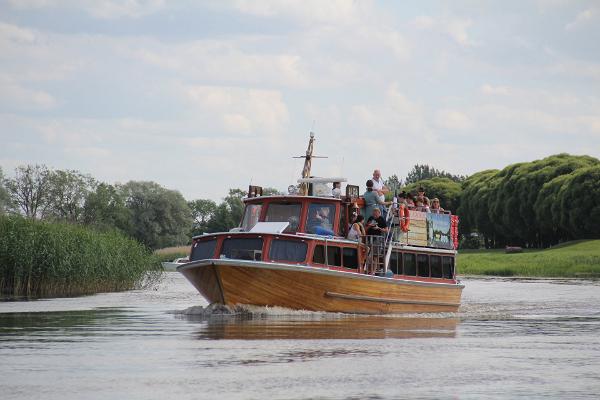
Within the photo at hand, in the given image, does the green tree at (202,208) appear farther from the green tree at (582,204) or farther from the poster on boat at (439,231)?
the poster on boat at (439,231)

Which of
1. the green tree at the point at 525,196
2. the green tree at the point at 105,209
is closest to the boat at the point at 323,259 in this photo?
the green tree at the point at 525,196

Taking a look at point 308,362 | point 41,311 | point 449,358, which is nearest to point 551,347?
point 449,358

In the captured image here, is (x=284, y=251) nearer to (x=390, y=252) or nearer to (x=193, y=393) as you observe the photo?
(x=390, y=252)

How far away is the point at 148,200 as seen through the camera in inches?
5359

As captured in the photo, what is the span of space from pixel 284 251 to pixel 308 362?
37.1 feet

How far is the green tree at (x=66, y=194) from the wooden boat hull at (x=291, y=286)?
91.0 meters

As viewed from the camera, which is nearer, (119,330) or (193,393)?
(193,393)

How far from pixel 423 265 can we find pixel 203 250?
24.2ft

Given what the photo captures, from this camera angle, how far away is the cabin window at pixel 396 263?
112ft

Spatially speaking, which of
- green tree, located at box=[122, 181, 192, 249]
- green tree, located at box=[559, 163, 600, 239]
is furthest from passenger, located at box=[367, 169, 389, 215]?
green tree, located at box=[122, 181, 192, 249]

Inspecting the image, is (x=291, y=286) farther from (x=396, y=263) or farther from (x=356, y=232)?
(x=396, y=263)

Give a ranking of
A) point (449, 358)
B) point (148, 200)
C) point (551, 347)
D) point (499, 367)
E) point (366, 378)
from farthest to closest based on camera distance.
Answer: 1. point (148, 200)
2. point (551, 347)
3. point (449, 358)
4. point (499, 367)
5. point (366, 378)

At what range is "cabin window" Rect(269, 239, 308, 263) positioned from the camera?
30580mm

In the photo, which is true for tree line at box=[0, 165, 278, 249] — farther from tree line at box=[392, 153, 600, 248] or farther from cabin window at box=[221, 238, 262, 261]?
cabin window at box=[221, 238, 262, 261]
